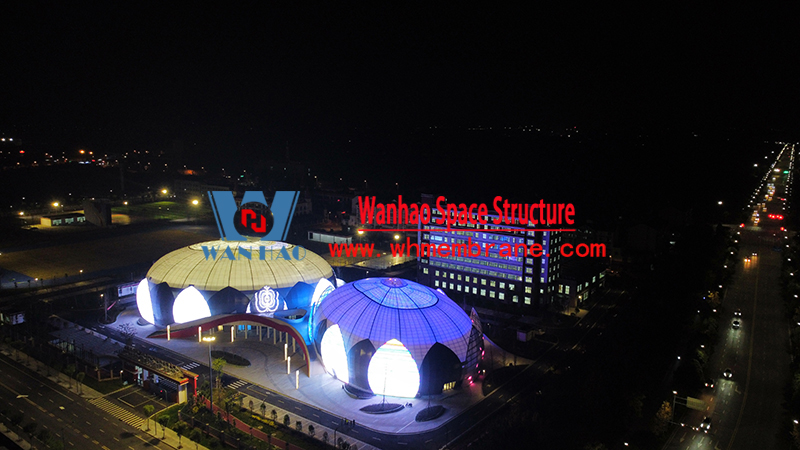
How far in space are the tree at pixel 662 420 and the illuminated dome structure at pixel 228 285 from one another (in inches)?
838

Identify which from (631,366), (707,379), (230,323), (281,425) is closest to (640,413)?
(631,366)

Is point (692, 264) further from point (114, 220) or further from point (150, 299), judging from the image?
point (114, 220)

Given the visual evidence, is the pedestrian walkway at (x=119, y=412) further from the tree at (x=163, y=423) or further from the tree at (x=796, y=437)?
the tree at (x=796, y=437)

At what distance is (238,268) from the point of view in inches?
1442

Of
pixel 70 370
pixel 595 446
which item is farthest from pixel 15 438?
pixel 595 446

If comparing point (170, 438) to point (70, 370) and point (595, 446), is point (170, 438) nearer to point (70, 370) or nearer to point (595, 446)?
point (70, 370)

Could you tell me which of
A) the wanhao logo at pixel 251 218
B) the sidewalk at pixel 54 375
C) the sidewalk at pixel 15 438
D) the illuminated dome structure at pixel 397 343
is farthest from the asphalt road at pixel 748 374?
the wanhao logo at pixel 251 218

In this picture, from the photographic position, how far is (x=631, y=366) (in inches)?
1176

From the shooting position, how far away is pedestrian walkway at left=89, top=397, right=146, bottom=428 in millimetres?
24609

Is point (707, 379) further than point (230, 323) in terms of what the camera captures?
No

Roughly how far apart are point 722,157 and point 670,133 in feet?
51.1

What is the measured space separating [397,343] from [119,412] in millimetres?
15051

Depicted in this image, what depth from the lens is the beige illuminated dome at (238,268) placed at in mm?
35750

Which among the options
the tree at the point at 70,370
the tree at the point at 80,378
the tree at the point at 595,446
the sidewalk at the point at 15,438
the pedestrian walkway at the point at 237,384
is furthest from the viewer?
the tree at the point at 70,370
